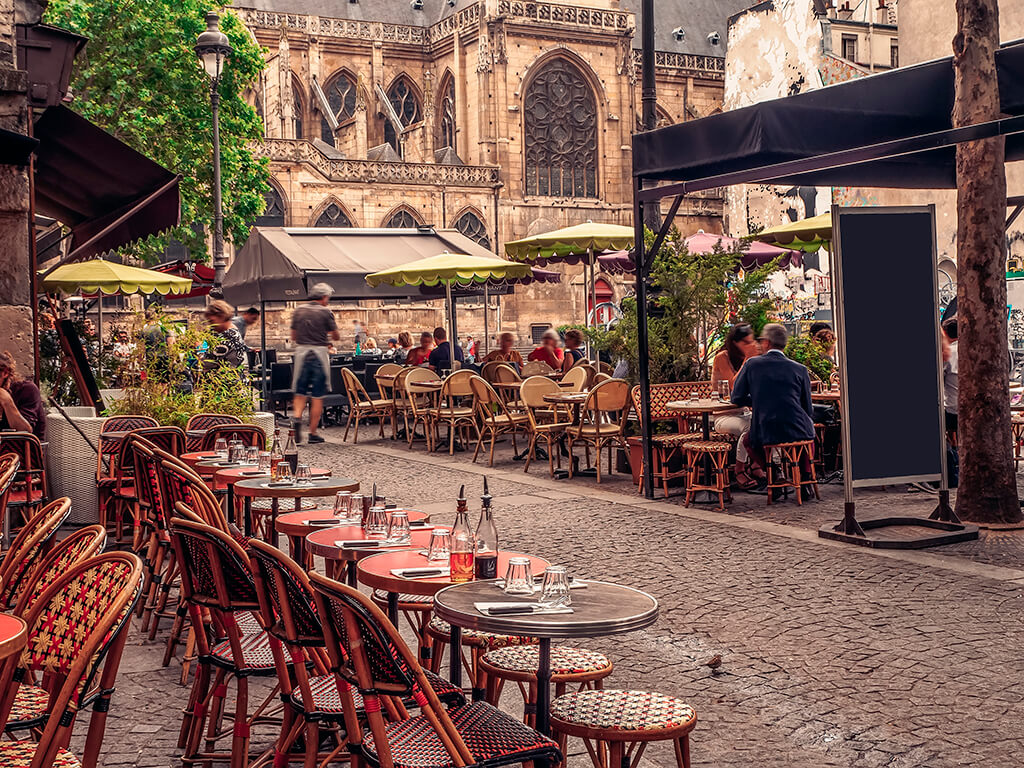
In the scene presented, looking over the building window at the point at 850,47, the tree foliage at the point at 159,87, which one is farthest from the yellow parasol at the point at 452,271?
the building window at the point at 850,47

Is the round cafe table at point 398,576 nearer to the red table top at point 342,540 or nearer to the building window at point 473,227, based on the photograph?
the red table top at point 342,540

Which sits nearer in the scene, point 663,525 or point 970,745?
point 970,745

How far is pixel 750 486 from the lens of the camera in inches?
411

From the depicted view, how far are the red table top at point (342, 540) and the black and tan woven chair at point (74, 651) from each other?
1.13 m

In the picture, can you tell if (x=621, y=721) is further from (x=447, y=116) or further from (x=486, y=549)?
(x=447, y=116)

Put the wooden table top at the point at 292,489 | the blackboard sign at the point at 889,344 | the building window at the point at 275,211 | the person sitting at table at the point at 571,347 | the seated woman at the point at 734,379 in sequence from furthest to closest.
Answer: the building window at the point at 275,211, the person sitting at table at the point at 571,347, the seated woman at the point at 734,379, the blackboard sign at the point at 889,344, the wooden table top at the point at 292,489

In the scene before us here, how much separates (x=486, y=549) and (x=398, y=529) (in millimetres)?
562

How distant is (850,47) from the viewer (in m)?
37.8

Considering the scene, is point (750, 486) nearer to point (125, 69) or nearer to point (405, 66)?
point (125, 69)

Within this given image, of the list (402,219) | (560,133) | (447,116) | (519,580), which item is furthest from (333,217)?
(519,580)

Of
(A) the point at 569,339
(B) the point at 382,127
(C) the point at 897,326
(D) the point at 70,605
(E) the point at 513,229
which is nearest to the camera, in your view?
(D) the point at 70,605

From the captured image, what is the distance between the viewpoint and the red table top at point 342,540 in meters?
4.15

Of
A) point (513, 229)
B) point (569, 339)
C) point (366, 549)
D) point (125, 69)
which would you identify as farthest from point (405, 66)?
point (366, 549)

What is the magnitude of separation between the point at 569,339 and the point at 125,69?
13678 millimetres
